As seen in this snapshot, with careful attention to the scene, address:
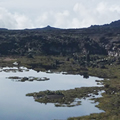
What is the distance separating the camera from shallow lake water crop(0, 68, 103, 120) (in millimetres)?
66250

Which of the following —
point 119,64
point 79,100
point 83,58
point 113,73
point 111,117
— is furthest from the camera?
point 83,58

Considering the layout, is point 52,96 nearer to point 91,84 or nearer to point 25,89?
point 25,89

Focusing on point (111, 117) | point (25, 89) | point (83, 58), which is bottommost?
point (111, 117)

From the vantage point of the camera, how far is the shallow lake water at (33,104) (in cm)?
6625

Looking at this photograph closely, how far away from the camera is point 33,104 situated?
76062mm

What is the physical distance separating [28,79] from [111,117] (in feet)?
186

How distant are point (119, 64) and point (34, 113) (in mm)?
109939

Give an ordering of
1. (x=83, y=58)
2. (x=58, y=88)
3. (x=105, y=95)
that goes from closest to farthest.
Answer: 1. (x=105, y=95)
2. (x=58, y=88)
3. (x=83, y=58)

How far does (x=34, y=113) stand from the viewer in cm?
6788

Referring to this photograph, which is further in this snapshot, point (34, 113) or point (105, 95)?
point (105, 95)

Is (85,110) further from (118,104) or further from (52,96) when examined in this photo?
(52,96)

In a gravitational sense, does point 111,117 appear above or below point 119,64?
below

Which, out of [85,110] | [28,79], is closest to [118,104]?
[85,110]

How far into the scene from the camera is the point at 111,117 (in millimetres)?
64750
